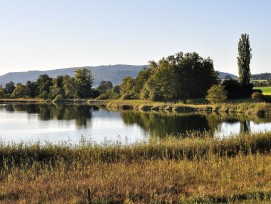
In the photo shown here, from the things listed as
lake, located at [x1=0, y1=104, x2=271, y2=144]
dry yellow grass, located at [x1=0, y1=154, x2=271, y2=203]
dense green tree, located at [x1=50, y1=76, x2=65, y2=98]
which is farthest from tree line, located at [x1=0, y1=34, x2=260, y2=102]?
dry yellow grass, located at [x1=0, y1=154, x2=271, y2=203]

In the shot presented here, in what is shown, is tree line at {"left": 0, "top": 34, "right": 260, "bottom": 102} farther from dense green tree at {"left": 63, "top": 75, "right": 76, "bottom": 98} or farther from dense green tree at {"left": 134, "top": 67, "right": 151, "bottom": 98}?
dense green tree at {"left": 63, "top": 75, "right": 76, "bottom": 98}

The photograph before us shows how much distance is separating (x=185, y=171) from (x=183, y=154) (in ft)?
9.01

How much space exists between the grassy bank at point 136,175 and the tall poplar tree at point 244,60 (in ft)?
173

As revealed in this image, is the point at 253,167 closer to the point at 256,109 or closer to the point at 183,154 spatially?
the point at 183,154

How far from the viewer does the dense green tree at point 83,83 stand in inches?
4105

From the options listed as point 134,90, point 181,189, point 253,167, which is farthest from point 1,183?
point 134,90

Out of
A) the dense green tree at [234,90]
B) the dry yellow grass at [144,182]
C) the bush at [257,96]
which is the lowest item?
the dry yellow grass at [144,182]

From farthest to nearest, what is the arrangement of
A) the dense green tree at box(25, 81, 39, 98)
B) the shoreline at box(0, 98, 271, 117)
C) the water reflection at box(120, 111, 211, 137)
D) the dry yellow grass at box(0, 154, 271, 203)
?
the dense green tree at box(25, 81, 39, 98) < the shoreline at box(0, 98, 271, 117) < the water reflection at box(120, 111, 211, 137) < the dry yellow grass at box(0, 154, 271, 203)

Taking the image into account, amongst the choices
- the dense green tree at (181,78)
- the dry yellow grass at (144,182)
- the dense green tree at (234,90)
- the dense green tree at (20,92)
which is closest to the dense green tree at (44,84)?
the dense green tree at (20,92)

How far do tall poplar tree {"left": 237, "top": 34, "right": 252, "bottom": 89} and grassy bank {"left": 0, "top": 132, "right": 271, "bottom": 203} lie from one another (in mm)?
52583

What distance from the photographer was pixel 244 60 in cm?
6738

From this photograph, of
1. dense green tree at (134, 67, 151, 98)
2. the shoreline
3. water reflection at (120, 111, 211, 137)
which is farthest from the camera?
dense green tree at (134, 67, 151, 98)

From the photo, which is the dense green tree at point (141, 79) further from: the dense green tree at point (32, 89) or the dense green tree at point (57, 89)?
the dense green tree at point (32, 89)

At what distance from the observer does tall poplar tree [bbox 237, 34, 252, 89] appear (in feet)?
222
